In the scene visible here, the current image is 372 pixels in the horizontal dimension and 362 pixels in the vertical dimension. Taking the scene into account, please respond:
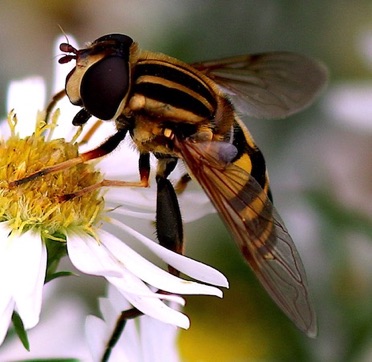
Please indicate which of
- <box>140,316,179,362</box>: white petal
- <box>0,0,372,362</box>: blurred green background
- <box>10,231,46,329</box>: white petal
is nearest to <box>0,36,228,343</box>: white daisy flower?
<box>10,231,46,329</box>: white petal

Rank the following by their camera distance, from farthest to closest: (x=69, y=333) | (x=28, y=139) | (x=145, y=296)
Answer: (x=69, y=333), (x=28, y=139), (x=145, y=296)

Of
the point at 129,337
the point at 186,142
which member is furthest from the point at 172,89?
the point at 129,337

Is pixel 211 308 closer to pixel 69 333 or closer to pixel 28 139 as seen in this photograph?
pixel 69 333

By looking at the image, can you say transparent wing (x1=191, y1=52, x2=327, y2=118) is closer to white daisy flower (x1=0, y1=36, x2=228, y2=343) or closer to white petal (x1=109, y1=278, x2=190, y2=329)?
white daisy flower (x1=0, y1=36, x2=228, y2=343)

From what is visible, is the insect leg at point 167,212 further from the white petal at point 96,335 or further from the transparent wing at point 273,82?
the transparent wing at point 273,82

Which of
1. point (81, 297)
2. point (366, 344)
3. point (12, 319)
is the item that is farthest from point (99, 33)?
point (12, 319)

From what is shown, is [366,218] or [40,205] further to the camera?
[366,218]
